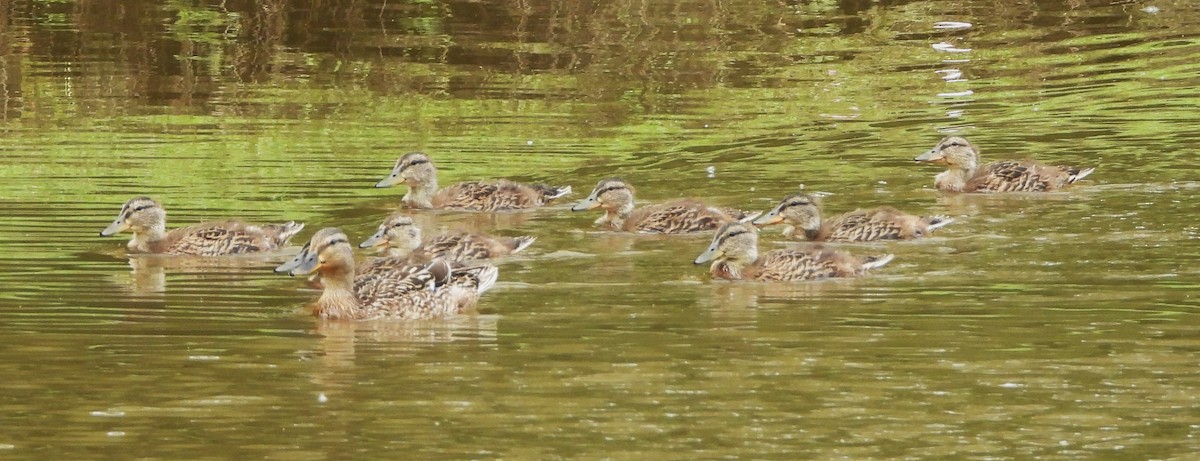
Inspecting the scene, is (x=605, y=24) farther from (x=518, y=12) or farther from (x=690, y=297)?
(x=690, y=297)

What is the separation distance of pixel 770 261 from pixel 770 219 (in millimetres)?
1477

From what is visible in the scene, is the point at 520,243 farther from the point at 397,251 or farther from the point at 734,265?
the point at 734,265

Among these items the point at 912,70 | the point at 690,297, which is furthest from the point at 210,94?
the point at 690,297

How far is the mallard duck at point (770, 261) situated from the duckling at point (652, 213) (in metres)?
1.48

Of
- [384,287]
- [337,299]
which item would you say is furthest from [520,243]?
[337,299]

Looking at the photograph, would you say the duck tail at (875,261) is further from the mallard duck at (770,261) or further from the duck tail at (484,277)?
the duck tail at (484,277)

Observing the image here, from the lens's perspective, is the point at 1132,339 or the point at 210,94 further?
the point at 210,94

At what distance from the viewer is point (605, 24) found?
24.5m

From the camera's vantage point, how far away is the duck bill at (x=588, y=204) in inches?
554

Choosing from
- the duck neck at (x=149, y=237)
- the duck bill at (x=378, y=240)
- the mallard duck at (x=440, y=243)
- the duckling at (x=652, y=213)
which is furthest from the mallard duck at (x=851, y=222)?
the duck neck at (x=149, y=237)

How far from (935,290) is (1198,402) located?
2.72 meters

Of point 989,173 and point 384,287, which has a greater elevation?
point 384,287

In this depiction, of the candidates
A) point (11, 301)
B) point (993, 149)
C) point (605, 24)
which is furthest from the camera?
point (605, 24)

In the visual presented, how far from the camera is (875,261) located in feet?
38.9
